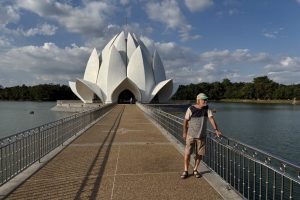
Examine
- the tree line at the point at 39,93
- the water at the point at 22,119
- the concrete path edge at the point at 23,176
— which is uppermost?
the tree line at the point at 39,93

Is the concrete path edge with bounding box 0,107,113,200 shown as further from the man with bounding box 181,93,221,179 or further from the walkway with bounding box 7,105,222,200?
the man with bounding box 181,93,221,179

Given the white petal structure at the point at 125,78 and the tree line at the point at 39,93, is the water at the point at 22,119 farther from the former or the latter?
the tree line at the point at 39,93

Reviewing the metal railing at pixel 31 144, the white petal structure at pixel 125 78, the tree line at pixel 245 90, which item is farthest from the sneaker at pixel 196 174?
the tree line at pixel 245 90

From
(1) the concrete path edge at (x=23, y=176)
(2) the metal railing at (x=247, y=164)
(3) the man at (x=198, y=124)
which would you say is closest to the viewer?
(2) the metal railing at (x=247, y=164)

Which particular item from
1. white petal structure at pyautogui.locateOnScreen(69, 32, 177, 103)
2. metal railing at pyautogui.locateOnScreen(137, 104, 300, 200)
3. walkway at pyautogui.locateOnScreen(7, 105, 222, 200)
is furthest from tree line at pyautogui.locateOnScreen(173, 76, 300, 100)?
walkway at pyautogui.locateOnScreen(7, 105, 222, 200)

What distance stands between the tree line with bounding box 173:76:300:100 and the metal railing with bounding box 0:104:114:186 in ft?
273

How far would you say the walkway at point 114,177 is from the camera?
4.62m

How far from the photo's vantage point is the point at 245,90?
9400cm

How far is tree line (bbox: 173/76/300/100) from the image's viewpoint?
3381 inches

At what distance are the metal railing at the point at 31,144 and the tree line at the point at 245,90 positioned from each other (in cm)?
8308

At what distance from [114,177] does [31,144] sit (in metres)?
2.61

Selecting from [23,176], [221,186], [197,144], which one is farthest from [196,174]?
[23,176]

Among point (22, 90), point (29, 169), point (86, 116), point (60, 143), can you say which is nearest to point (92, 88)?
point (86, 116)

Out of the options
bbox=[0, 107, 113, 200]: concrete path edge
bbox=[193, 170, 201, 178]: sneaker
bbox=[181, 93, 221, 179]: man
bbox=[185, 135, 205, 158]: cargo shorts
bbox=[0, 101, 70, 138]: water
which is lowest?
bbox=[0, 101, 70, 138]: water
